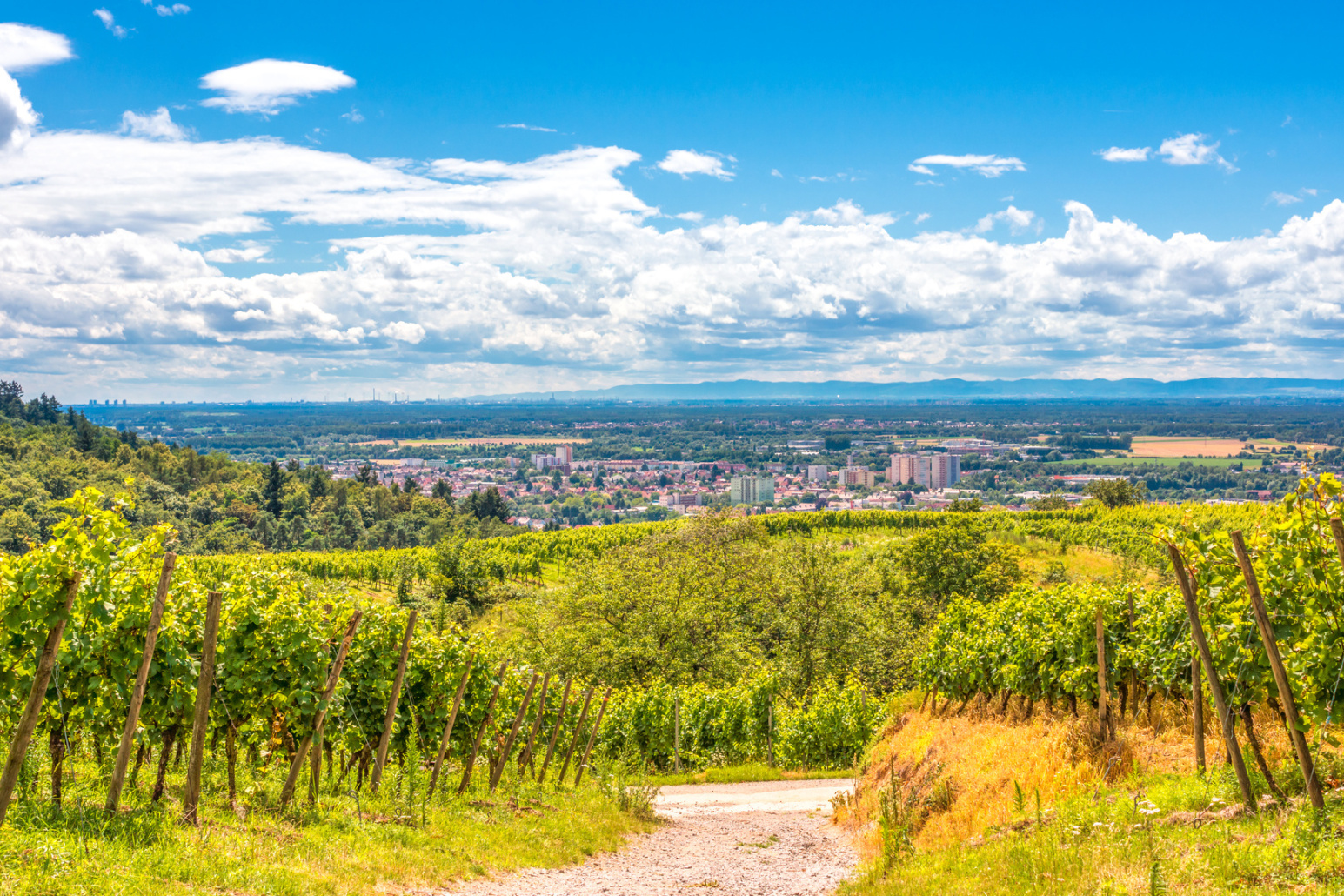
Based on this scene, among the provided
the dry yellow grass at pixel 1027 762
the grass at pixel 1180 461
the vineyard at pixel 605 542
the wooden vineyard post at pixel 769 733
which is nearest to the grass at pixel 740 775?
the wooden vineyard post at pixel 769 733

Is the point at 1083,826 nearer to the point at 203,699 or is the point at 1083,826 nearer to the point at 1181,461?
the point at 203,699

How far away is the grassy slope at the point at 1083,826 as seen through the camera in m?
6.44

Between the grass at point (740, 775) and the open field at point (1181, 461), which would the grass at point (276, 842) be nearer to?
the grass at point (740, 775)

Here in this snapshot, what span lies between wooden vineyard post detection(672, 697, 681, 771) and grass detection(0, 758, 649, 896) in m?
→ 9.51

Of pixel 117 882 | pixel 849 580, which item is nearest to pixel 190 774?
pixel 117 882

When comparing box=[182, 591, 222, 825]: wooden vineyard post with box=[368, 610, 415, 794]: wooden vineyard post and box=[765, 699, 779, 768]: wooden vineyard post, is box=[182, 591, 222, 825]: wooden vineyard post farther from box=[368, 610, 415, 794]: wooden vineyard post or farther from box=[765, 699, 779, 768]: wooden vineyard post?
box=[765, 699, 779, 768]: wooden vineyard post

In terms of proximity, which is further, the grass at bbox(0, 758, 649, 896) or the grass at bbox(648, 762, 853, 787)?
the grass at bbox(648, 762, 853, 787)

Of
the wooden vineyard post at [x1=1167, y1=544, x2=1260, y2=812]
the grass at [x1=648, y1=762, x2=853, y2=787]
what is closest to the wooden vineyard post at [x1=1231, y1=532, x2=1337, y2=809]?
the wooden vineyard post at [x1=1167, y1=544, x2=1260, y2=812]

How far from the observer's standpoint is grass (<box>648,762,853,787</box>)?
826 inches

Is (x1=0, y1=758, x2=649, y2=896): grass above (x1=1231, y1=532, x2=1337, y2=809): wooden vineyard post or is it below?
Result: below

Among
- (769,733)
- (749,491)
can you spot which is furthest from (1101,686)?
(749,491)

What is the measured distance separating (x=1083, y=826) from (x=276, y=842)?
7.81 metres

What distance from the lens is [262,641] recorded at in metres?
8.94

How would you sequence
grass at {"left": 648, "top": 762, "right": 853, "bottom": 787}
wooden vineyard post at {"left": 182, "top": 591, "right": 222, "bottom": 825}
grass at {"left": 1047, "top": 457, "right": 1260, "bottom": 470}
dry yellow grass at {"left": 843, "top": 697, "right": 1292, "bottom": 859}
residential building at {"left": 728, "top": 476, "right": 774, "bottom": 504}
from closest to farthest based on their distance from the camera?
wooden vineyard post at {"left": 182, "top": 591, "right": 222, "bottom": 825} → dry yellow grass at {"left": 843, "top": 697, "right": 1292, "bottom": 859} → grass at {"left": 648, "top": 762, "right": 853, "bottom": 787} → grass at {"left": 1047, "top": 457, "right": 1260, "bottom": 470} → residential building at {"left": 728, "top": 476, "right": 774, "bottom": 504}
